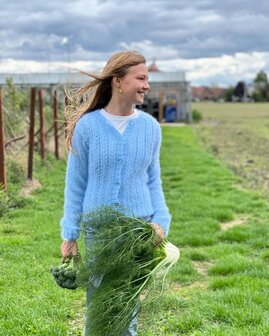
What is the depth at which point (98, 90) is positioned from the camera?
12.1ft

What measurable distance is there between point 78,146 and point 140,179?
41 cm

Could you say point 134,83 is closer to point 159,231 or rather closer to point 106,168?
point 106,168

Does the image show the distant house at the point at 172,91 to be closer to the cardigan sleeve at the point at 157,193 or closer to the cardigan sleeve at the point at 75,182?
the cardigan sleeve at the point at 157,193

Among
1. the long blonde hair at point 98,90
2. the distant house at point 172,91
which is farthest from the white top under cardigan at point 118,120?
the distant house at point 172,91

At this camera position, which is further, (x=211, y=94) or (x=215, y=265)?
(x=211, y=94)

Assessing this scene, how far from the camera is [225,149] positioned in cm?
2361

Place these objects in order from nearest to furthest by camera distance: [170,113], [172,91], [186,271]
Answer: [186,271], [170,113], [172,91]

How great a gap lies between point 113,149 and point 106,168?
115 mm

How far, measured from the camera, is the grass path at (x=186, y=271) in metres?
4.96

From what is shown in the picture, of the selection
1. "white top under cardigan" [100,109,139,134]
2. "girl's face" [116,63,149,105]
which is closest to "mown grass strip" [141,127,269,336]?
"white top under cardigan" [100,109,139,134]

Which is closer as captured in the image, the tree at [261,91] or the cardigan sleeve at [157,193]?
the cardigan sleeve at [157,193]

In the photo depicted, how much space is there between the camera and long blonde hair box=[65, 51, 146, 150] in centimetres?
356

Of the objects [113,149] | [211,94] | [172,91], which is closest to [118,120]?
[113,149]

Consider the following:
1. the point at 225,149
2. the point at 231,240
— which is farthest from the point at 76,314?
the point at 225,149
